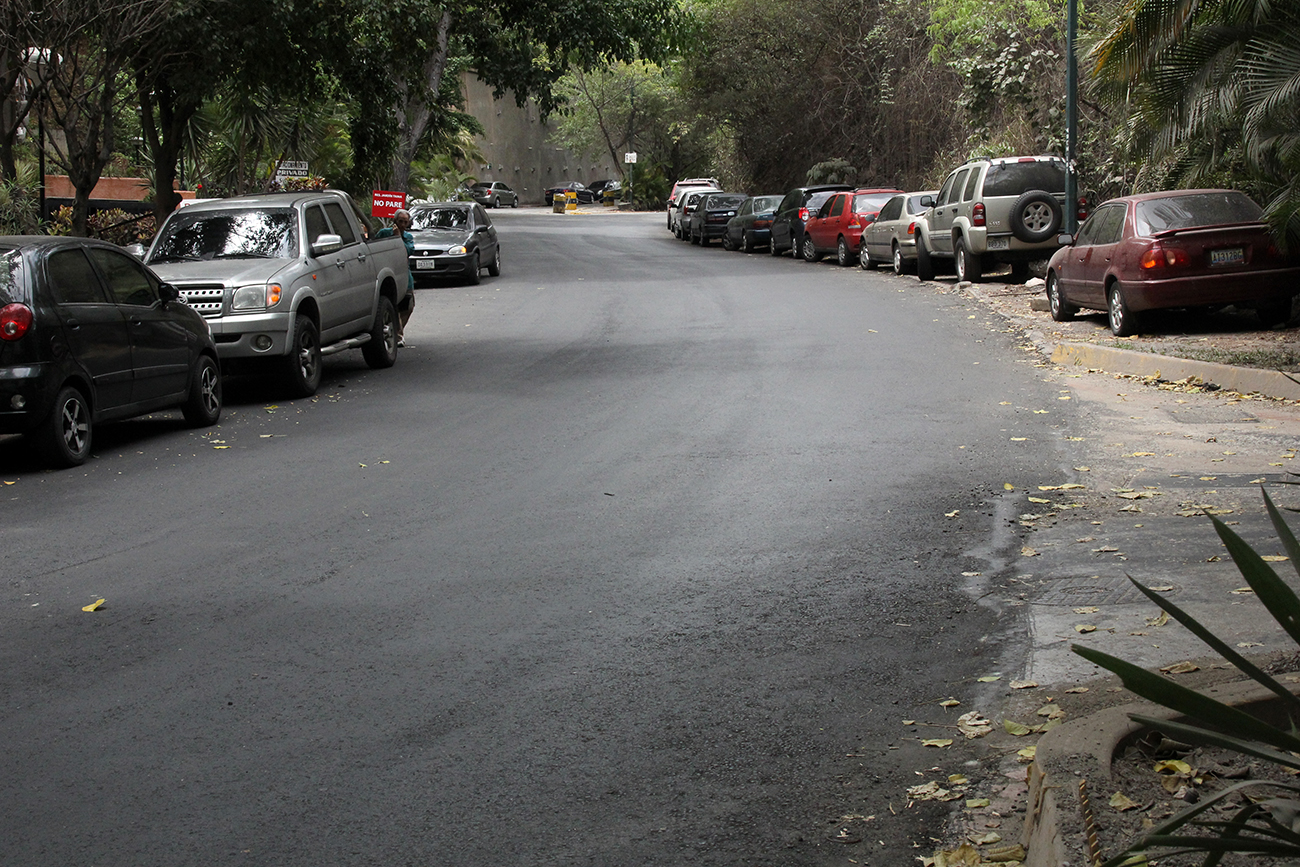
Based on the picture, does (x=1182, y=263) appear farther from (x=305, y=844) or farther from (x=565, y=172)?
(x=565, y=172)

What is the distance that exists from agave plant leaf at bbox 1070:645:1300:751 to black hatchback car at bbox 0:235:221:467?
8.54 metres

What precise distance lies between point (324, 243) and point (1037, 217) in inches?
502

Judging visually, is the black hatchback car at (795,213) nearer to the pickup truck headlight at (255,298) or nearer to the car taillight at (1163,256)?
the car taillight at (1163,256)

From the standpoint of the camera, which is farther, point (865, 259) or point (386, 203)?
point (865, 259)

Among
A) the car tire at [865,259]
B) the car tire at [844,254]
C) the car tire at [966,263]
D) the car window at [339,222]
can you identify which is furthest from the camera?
the car tire at [844,254]

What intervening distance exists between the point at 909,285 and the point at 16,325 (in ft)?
57.7

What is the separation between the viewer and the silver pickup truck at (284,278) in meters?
12.8

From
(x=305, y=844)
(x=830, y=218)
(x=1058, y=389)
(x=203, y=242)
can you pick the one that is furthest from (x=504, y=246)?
(x=305, y=844)

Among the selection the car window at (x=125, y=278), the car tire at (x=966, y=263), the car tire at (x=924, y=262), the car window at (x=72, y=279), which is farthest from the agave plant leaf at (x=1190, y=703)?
the car tire at (x=924, y=262)

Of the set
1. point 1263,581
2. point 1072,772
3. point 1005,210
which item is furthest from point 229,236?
point 1005,210

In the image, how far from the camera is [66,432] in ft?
31.8

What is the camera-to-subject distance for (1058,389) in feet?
40.7

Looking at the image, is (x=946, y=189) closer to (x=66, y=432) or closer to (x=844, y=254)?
(x=844, y=254)

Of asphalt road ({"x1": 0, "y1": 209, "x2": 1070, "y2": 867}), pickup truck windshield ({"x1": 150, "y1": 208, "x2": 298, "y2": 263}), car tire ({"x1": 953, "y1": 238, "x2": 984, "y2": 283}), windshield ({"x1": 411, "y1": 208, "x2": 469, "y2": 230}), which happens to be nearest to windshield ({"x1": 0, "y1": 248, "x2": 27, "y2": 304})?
asphalt road ({"x1": 0, "y1": 209, "x2": 1070, "y2": 867})
